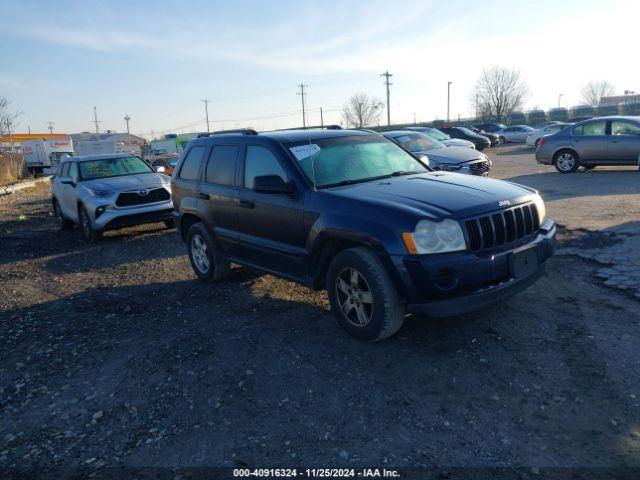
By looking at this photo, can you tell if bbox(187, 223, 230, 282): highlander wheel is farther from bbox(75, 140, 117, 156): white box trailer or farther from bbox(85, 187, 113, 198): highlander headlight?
bbox(75, 140, 117, 156): white box trailer

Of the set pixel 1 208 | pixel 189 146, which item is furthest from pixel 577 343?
pixel 1 208

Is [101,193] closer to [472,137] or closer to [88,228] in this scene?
Result: [88,228]

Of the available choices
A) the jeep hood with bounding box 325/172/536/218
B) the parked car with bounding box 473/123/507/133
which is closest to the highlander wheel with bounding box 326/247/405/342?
the jeep hood with bounding box 325/172/536/218

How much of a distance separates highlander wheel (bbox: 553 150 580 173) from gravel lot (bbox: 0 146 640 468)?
30.6 feet

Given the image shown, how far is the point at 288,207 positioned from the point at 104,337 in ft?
→ 7.25

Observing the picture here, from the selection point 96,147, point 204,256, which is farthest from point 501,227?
point 96,147

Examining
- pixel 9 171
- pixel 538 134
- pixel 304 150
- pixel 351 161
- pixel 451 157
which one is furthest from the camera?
pixel 538 134

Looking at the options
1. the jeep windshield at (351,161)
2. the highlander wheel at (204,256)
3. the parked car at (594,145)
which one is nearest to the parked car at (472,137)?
the parked car at (594,145)

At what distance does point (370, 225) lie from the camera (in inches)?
150

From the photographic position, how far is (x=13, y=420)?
137 inches

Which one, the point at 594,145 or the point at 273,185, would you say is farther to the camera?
the point at 594,145

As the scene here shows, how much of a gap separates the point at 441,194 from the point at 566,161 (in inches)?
486

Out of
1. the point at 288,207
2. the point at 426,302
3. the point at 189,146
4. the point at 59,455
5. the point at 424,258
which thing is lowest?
the point at 59,455

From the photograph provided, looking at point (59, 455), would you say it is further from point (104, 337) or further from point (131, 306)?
point (131, 306)
